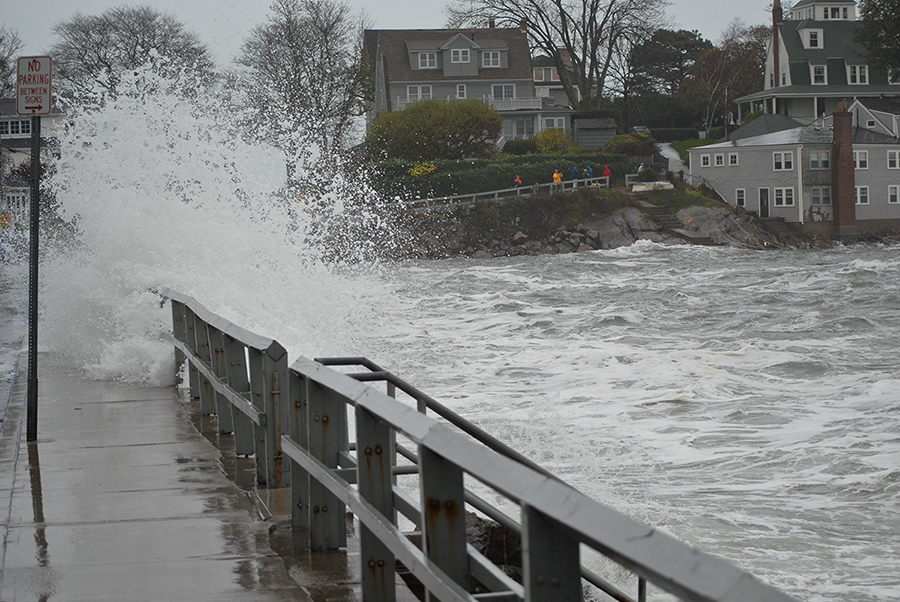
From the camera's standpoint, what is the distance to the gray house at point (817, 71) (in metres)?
76.1

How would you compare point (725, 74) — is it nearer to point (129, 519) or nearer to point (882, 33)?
point (882, 33)

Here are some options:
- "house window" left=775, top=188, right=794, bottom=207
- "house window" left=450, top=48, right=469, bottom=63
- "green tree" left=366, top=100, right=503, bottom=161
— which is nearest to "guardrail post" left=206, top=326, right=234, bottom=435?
"green tree" left=366, top=100, right=503, bottom=161

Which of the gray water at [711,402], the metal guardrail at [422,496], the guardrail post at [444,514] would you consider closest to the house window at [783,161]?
the gray water at [711,402]

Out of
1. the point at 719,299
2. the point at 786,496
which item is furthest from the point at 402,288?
the point at 786,496

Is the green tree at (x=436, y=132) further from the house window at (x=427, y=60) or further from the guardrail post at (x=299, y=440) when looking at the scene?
the guardrail post at (x=299, y=440)

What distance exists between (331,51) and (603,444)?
5775cm

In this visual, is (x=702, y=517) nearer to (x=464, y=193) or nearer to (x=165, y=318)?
(x=165, y=318)

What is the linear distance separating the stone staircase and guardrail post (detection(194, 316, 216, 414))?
5186cm

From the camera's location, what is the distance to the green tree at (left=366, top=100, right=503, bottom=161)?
202 ft

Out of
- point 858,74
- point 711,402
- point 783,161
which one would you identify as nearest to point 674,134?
point 858,74

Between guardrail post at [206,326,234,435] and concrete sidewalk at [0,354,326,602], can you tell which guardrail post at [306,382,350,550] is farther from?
guardrail post at [206,326,234,435]

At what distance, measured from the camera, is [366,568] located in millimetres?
3953

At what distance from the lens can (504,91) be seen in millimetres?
74562

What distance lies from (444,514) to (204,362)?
5.60 metres
